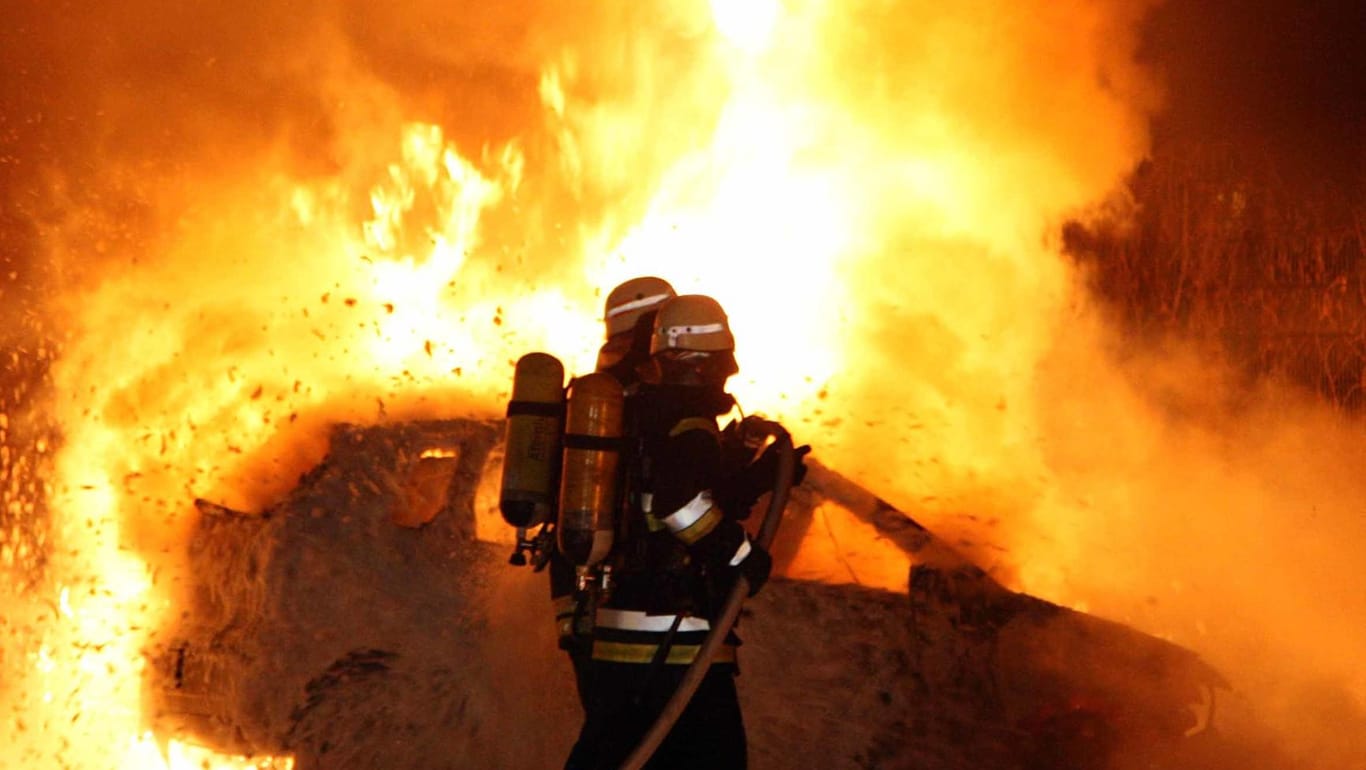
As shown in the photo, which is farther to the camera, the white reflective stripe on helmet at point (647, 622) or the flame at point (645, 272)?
the flame at point (645, 272)

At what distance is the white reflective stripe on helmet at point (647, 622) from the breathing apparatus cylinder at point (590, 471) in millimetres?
222

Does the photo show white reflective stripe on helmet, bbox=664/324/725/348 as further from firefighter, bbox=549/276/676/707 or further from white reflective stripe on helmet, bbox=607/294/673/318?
white reflective stripe on helmet, bbox=607/294/673/318

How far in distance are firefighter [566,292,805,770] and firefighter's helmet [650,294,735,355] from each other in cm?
18

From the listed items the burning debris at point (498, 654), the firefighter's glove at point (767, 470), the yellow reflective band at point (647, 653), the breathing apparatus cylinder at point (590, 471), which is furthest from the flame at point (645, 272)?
the breathing apparatus cylinder at point (590, 471)

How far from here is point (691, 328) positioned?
400 centimetres

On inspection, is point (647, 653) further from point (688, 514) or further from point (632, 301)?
point (632, 301)

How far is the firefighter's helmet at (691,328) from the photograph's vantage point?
3.99 m

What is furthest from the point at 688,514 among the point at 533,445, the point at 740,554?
the point at 533,445

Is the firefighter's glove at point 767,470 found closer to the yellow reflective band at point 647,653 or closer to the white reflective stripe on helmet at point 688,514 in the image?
the white reflective stripe on helmet at point 688,514

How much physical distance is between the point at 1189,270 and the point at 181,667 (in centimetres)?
731

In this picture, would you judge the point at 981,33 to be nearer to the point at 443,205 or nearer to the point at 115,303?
the point at 443,205

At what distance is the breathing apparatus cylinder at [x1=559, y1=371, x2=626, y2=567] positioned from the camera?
3727 millimetres

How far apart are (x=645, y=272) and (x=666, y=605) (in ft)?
11.9

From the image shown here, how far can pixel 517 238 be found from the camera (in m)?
7.30
